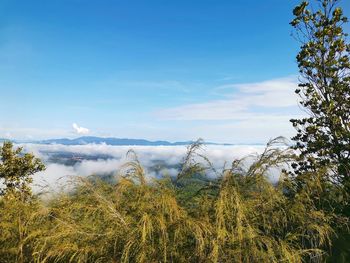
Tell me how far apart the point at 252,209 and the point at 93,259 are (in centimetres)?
235

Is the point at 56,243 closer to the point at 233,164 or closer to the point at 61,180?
the point at 61,180

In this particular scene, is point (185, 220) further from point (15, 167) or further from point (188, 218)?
point (15, 167)

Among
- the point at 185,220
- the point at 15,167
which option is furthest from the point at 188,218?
the point at 15,167

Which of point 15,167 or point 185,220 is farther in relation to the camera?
point 15,167

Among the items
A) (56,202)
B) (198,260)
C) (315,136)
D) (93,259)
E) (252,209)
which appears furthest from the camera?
(315,136)

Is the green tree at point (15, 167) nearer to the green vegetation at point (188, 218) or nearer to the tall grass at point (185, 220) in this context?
the green vegetation at point (188, 218)

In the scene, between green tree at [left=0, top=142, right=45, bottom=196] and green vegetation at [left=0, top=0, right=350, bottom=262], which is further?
green tree at [left=0, top=142, right=45, bottom=196]

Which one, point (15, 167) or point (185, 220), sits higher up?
point (185, 220)

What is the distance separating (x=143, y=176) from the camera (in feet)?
22.8

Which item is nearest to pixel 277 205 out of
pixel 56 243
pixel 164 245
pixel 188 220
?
pixel 188 220

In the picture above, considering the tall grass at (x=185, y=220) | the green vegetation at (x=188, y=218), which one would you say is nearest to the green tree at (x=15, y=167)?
the green vegetation at (x=188, y=218)

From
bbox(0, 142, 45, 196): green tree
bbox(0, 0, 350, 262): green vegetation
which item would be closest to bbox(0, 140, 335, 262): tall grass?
bbox(0, 0, 350, 262): green vegetation

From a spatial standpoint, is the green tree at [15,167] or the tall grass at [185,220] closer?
the tall grass at [185,220]

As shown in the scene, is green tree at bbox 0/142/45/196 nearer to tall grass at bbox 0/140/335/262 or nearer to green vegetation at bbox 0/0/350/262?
green vegetation at bbox 0/0/350/262
